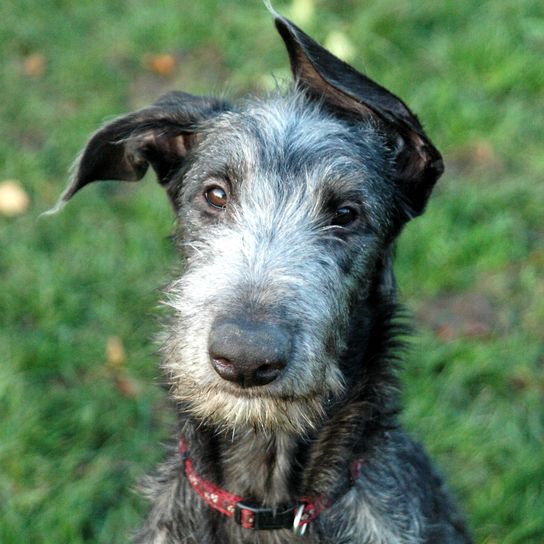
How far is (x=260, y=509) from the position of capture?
3750 mm

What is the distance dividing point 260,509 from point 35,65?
6.00 meters

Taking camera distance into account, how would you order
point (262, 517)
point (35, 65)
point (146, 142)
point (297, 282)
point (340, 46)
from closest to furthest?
point (297, 282), point (262, 517), point (146, 142), point (340, 46), point (35, 65)

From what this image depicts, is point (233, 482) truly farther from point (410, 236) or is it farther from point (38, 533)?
point (410, 236)

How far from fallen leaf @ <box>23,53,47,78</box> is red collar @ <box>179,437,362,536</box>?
568cm

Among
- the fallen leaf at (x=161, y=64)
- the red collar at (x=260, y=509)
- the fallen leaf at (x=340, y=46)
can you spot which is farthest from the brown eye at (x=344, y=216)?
the fallen leaf at (x=161, y=64)

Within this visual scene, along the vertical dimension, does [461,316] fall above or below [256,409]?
below

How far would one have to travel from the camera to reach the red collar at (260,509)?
3744 mm

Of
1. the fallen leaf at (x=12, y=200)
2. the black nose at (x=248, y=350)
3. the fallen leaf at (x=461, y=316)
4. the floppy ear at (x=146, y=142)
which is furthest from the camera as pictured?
the fallen leaf at (x=12, y=200)

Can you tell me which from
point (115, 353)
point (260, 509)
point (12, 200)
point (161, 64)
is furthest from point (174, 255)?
point (260, 509)

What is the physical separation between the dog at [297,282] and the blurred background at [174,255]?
55 cm

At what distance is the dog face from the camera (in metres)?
3.32

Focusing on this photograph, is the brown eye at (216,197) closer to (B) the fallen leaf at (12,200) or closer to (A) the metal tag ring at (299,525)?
(A) the metal tag ring at (299,525)

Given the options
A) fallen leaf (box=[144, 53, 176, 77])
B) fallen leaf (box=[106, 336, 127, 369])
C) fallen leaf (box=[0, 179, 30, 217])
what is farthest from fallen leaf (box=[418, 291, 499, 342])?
fallen leaf (box=[144, 53, 176, 77])

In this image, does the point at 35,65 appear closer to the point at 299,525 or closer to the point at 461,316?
the point at 461,316
